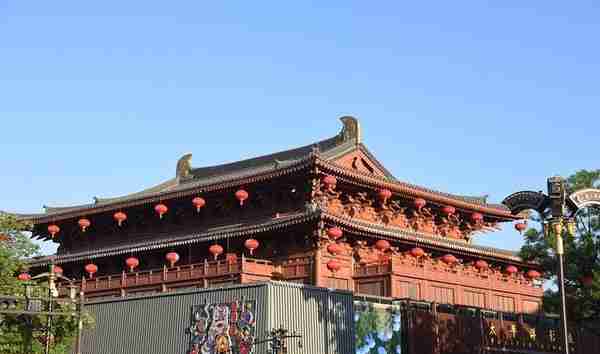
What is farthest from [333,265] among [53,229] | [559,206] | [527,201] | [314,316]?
[559,206]

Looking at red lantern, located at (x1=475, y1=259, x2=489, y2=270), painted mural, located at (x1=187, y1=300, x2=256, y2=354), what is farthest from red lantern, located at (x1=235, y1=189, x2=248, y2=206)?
red lantern, located at (x1=475, y1=259, x2=489, y2=270)

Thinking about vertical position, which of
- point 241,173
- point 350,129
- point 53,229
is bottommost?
point 53,229

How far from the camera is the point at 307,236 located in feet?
125

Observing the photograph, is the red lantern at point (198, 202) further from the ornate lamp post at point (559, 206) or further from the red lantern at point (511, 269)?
the ornate lamp post at point (559, 206)

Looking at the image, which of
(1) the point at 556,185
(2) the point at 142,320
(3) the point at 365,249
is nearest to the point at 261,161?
(3) the point at 365,249

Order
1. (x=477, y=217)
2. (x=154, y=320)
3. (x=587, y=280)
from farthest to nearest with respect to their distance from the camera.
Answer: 1. (x=477, y=217)
2. (x=587, y=280)
3. (x=154, y=320)

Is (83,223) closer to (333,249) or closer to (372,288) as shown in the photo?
(333,249)

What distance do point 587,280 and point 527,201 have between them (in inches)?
693

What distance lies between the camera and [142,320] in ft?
109

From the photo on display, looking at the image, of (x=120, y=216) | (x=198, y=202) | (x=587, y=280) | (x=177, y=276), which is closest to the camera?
(x=587, y=280)

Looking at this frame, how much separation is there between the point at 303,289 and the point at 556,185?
13.3 meters

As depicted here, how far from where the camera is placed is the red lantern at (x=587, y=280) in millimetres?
35750

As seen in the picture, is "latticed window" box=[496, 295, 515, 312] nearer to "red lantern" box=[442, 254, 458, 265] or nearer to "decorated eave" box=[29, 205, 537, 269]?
"decorated eave" box=[29, 205, 537, 269]

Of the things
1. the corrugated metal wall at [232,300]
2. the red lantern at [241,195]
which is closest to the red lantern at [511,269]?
the red lantern at [241,195]
